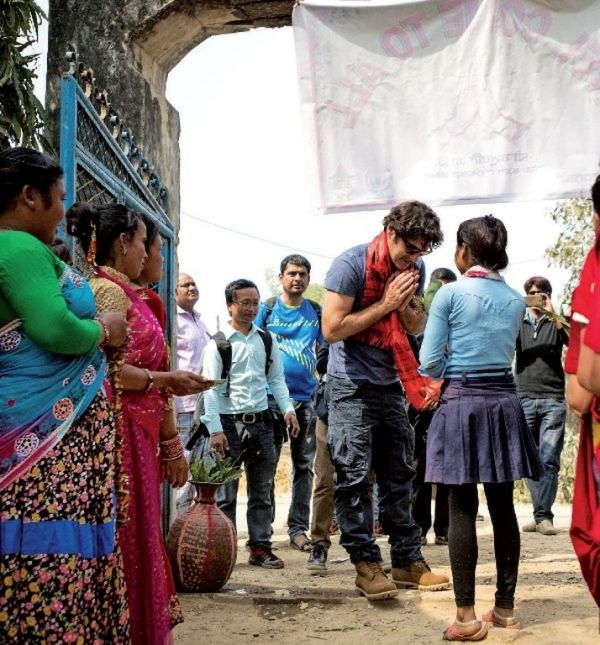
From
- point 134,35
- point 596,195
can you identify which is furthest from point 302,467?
point 596,195

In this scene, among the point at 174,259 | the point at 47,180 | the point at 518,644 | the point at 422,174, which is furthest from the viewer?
the point at 174,259

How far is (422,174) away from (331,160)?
514 mm

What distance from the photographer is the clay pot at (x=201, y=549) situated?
213 inches

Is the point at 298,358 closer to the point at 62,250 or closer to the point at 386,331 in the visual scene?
the point at 386,331

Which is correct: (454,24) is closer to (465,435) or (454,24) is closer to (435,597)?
(465,435)

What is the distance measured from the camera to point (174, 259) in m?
6.28

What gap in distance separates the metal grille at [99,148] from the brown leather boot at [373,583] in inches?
95.0

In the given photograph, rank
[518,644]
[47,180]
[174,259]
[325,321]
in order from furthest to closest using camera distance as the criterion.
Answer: [174,259], [325,321], [518,644], [47,180]

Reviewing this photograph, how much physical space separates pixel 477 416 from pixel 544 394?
3.91 m

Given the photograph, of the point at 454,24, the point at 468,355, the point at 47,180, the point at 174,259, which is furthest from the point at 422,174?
the point at 47,180

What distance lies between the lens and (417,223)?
15.9 ft

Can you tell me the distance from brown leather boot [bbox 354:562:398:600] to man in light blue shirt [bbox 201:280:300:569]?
4.92ft

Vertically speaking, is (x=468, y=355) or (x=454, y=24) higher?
(x=454, y=24)

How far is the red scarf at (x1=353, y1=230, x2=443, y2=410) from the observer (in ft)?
16.4
